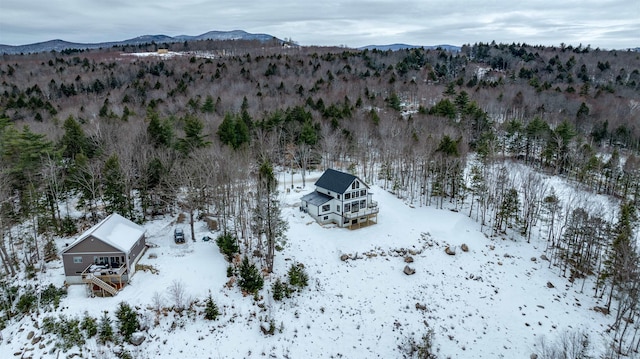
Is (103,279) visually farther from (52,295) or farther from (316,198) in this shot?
(316,198)

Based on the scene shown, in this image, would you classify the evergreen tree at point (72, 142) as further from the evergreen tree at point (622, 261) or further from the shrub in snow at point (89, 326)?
the evergreen tree at point (622, 261)

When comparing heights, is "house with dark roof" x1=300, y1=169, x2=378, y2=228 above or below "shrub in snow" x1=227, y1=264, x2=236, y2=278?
above

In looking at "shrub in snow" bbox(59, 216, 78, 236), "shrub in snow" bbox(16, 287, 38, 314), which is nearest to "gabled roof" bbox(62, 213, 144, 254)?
"shrub in snow" bbox(16, 287, 38, 314)

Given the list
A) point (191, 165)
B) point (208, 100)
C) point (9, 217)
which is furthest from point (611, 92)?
point (9, 217)

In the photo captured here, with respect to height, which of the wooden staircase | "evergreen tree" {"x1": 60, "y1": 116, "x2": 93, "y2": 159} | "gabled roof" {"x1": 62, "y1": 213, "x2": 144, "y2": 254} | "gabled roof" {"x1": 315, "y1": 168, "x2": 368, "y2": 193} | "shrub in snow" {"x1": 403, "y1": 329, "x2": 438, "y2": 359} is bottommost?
"shrub in snow" {"x1": 403, "y1": 329, "x2": 438, "y2": 359}

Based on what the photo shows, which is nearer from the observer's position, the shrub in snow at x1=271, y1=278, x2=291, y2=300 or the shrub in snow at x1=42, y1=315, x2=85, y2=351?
the shrub in snow at x1=42, y1=315, x2=85, y2=351

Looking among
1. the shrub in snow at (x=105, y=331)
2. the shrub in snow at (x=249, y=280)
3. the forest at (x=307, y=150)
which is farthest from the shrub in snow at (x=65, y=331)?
the shrub in snow at (x=249, y=280)

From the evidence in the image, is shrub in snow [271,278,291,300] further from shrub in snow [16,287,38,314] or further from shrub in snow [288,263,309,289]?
shrub in snow [16,287,38,314]

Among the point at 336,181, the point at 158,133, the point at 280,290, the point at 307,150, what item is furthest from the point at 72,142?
the point at 280,290
